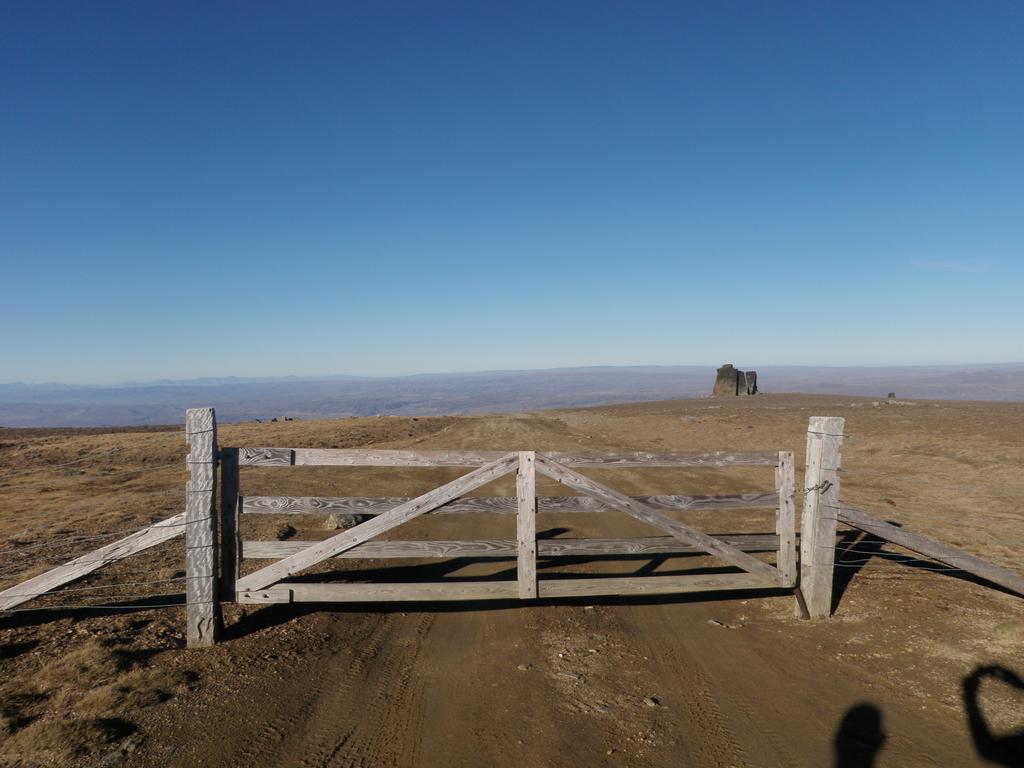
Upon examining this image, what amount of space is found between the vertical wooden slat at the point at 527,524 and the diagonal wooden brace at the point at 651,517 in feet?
0.46

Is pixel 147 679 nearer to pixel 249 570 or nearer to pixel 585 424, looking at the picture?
pixel 249 570

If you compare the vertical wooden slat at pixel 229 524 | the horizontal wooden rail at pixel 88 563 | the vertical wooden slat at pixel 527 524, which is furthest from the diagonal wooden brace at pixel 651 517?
the horizontal wooden rail at pixel 88 563

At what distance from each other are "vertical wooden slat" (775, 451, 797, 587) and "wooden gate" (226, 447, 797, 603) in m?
0.01

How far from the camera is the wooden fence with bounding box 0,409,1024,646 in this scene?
569 cm

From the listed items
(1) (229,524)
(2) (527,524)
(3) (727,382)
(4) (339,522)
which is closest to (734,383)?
(3) (727,382)

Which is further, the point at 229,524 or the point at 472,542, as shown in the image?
the point at 472,542

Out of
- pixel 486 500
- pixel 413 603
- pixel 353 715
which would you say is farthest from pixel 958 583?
pixel 353 715

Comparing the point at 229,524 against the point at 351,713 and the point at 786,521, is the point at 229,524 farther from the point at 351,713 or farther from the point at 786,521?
the point at 786,521

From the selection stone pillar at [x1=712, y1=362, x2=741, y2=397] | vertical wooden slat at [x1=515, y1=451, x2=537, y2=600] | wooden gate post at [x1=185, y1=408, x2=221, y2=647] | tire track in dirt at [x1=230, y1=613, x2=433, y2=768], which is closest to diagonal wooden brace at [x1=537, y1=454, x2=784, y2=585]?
vertical wooden slat at [x1=515, y1=451, x2=537, y2=600]

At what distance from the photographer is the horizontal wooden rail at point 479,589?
238 inches

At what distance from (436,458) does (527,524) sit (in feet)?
A: 3.73

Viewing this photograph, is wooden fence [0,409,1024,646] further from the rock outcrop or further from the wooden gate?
the rock outcrop

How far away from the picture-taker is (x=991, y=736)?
171 inches

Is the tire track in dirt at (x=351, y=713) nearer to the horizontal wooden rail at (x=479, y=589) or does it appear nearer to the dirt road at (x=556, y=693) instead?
the dirt road at (x=556, y=693)
